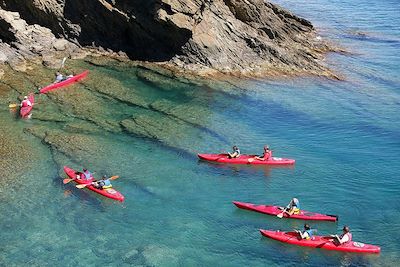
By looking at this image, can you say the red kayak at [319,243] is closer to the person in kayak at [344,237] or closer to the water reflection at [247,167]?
the person in kayak at [344,237]

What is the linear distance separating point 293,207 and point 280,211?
2.05 feet

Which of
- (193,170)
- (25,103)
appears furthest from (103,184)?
(25,103)

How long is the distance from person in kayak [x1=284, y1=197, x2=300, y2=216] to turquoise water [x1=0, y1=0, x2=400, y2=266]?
52 centimetres

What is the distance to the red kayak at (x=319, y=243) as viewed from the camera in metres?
21.5

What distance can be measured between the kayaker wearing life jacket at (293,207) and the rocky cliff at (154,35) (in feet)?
61.1

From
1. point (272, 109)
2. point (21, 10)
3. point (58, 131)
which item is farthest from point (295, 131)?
point (21, 10)

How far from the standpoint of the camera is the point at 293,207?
2384 centimetres

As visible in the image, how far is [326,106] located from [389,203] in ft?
40.5

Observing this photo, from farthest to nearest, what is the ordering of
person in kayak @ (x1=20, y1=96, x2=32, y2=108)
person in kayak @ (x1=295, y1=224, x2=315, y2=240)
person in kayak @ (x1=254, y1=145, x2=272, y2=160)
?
person in kayak @ (x1=20, y1=96, x2=32, y2=108) → person in kayak @ (x1=254, y1=145, x2=272, y2=160) → person in kayak @ (x1=295, y1=224, x2=315, y2=240)

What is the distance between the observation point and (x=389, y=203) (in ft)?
82.3

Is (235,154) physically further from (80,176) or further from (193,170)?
(80,176)

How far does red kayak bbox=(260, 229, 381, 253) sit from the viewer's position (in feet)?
70.5

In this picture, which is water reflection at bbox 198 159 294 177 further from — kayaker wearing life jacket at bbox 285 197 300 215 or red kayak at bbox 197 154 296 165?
kayaker wearing life jacket at bbox 285 197 300 215

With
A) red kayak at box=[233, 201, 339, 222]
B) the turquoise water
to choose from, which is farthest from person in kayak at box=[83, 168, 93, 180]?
red kayak at box=[233, 201, 339, 222]
